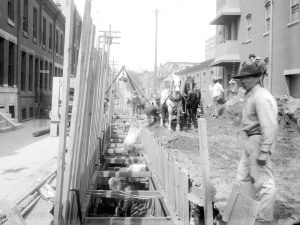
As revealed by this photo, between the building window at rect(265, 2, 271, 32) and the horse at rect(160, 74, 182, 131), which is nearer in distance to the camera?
the horse at rect(160, 74, 182, 131)

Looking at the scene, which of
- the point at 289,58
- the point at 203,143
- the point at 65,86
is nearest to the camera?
the point at 65,86

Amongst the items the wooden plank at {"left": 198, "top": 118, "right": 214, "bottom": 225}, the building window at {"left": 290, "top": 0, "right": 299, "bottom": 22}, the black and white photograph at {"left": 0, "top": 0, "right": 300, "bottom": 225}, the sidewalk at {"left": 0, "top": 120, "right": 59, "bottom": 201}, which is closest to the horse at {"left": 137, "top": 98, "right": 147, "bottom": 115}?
the black and white photograph at {"left": 0, "top": 0, "right": 300, "bottom": 225}

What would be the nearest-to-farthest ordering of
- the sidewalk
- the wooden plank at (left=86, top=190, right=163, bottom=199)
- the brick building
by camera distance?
the wooden plank at (left=86, top=190, right=163, bottom=199) < the sidewalk < the brick building

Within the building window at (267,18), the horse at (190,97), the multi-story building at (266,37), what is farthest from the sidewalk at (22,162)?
the building window at (267,18)

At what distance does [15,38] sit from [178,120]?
11658 mm

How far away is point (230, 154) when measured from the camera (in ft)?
36.3

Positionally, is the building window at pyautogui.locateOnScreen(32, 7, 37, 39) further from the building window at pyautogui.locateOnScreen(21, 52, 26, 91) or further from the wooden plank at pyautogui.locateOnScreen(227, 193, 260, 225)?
the wooden plank at pyautogui.locateOnScreen(227, 193, 260, 225)

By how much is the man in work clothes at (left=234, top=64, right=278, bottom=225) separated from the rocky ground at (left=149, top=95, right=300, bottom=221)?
1.74ft

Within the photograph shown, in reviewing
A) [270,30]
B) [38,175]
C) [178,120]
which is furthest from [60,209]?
[270,30]

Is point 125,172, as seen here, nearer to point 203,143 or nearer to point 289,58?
point 203,143

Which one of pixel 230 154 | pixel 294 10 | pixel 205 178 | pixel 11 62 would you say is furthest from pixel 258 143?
pixel 11 62

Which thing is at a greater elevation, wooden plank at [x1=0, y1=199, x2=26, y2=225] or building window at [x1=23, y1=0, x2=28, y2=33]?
building window at [x1=23, y1=0, x2=28, y2=33]

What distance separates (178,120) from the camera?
15.5m

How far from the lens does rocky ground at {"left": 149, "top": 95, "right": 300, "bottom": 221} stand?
6480mm
